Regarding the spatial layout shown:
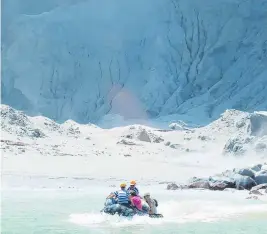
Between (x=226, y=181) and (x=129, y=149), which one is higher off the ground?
(x=129, y=149)

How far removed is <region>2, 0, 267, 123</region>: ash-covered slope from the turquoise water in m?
38.3

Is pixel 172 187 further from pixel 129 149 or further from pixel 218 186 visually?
pixel 129 149

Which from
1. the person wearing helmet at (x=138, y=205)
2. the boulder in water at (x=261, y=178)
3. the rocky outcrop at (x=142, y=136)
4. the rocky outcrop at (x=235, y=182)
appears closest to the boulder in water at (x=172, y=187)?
the rocky outcrop at (x=235, y=182)

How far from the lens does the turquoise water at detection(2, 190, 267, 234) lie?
12.4 metres

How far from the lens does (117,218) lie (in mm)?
13500

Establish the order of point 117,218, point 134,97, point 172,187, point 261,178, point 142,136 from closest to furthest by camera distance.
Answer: point 117,218
point 172,187
point 261,178
point 142,136
point 134,97

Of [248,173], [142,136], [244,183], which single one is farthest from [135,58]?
[244,183]

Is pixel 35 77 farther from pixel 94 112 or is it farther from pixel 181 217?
pixel 181 217

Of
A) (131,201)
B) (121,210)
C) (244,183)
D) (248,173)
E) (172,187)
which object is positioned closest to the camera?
(121,210)

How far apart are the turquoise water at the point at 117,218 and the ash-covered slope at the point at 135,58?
38.3 m

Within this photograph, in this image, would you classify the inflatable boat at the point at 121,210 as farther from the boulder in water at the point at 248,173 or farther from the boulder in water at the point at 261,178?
the boulder in water at the point at 248,173

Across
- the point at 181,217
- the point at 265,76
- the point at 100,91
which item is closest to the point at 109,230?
the point at 181,217

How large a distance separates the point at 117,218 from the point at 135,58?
4845cm

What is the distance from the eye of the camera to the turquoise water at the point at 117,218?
12.4 meters
